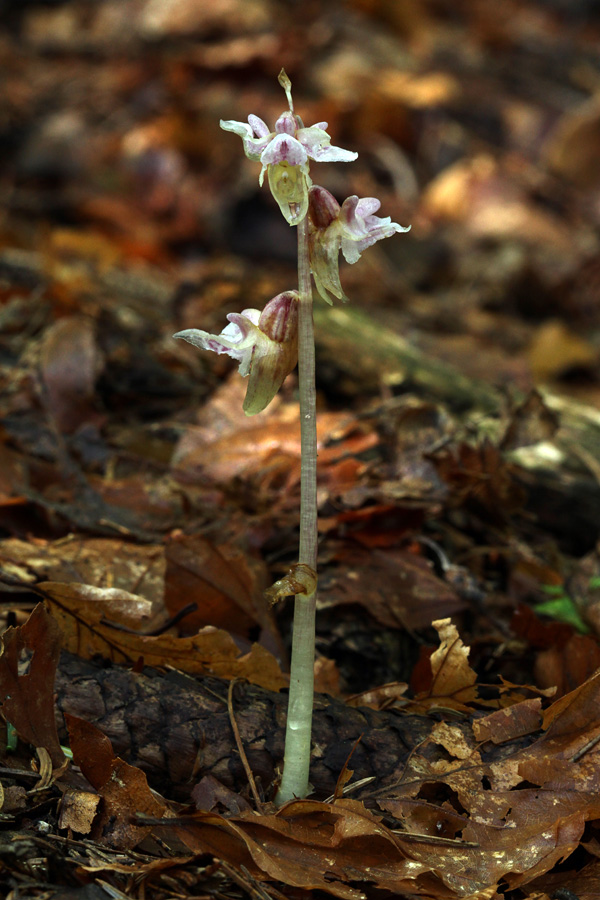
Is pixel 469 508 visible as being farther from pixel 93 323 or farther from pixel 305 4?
pixel 305 4

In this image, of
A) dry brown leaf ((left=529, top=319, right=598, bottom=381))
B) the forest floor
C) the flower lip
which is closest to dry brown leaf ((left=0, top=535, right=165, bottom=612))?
the forest floor

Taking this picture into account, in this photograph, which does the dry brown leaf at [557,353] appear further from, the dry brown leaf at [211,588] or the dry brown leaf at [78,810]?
the dry brown leaf at [78,810]

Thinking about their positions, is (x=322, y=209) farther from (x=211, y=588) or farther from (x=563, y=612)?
(x=563, y=612)

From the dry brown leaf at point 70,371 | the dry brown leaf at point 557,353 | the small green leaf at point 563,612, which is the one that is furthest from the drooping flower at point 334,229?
the dry brown leaf at point 557,353

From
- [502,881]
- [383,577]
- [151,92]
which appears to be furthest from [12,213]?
[502,881]

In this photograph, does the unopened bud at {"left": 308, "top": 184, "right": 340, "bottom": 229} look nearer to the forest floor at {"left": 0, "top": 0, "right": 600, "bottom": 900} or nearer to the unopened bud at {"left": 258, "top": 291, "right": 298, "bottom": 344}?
the unopened bud at {"left": 258, "top": 291, "right": 298, "bottom": 344}

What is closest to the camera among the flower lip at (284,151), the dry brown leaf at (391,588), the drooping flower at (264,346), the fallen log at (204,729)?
the flower lip at (284,151)
